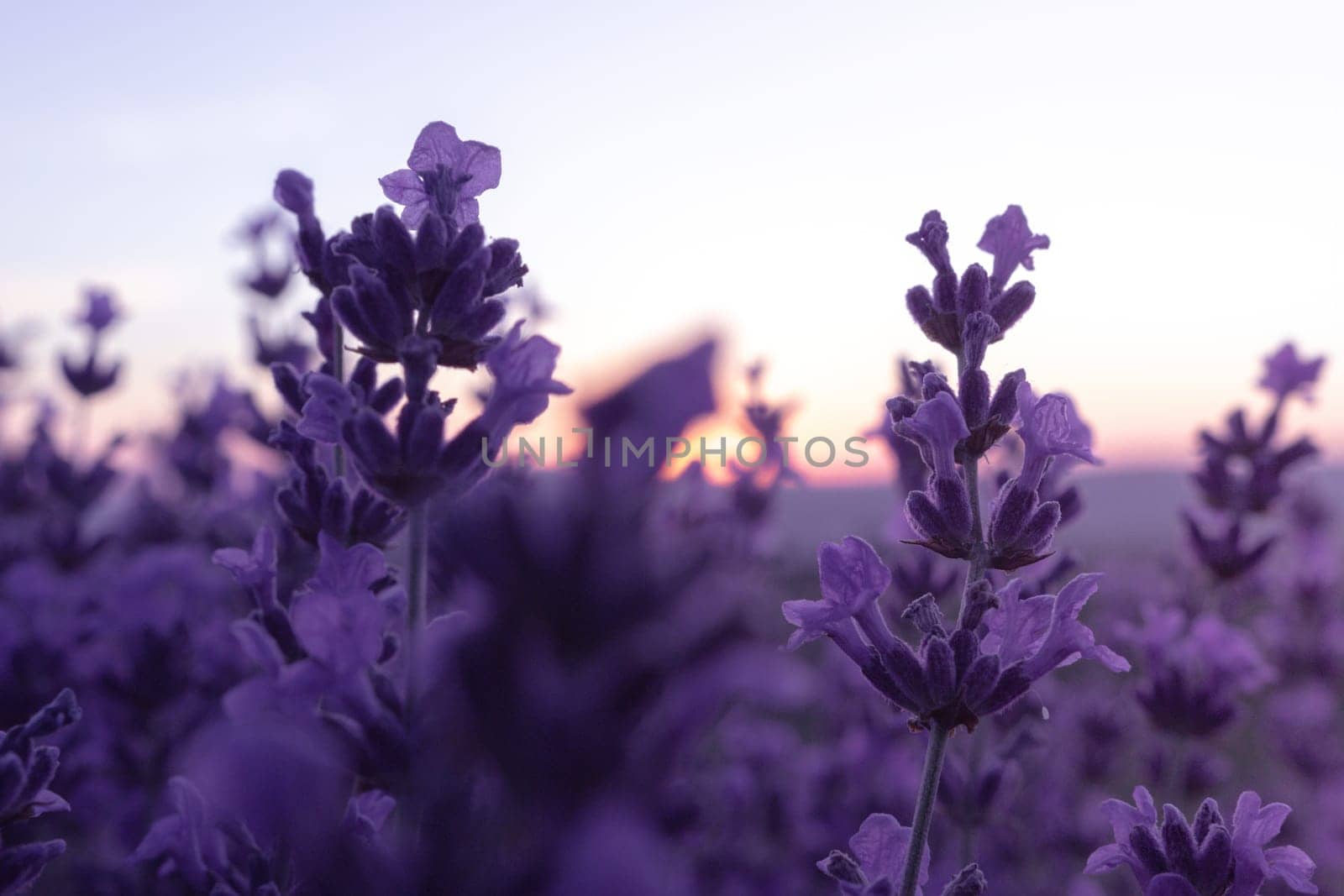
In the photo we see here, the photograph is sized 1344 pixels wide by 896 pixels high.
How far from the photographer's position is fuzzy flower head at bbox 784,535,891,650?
1.58 meters

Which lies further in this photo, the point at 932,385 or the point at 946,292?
the point at 946,292

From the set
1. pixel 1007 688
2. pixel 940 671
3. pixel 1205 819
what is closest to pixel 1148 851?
pixel 1205 819

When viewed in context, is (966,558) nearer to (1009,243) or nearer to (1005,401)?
(1005,401)

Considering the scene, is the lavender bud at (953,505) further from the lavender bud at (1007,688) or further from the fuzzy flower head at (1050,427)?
the lavender bud at (1007,688)

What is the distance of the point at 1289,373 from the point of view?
392 cm

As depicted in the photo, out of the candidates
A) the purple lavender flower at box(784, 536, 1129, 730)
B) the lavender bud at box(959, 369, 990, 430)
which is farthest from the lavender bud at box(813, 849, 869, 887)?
the lavender bud at box(959, 369, 990, 430)

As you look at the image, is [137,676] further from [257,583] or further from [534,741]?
[534,741]

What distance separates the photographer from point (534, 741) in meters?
0.66

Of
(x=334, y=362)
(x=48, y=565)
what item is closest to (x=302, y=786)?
(x=334, y=362)

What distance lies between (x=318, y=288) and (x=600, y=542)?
149cm

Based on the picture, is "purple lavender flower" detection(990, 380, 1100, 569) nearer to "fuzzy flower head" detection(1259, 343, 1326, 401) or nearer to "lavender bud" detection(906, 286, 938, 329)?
"lavender bud" detection(906, 286, 938, 329)

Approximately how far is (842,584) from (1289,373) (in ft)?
10.4

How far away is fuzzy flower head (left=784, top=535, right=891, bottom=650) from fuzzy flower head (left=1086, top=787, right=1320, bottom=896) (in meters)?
0.59

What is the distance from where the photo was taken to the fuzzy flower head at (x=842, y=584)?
1.58 m
